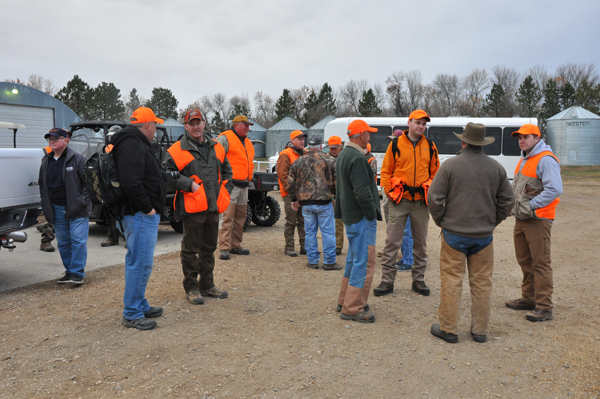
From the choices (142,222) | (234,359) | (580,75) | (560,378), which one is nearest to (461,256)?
(560,378)

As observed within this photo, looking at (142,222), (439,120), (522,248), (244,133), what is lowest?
(522,248)

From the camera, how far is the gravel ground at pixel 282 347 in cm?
312

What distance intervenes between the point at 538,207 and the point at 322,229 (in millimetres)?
2966

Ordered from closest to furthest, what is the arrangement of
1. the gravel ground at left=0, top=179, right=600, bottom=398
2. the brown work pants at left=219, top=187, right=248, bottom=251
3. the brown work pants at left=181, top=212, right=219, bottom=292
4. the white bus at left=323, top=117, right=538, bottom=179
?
the gravel ground at left=0, top=179, right=600, bottom=398 < the brown work pants at left=181, top=212, right=219, bottom=292 < the brown work pants at left=219, top=187, right=248, bottom=251 < the white bus at left=323, top=117, right=538, bottom=179

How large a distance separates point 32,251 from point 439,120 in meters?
14.8

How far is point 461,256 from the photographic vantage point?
3.88 metres

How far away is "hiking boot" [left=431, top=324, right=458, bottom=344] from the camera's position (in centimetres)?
386

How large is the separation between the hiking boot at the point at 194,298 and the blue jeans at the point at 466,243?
2548 millimetres

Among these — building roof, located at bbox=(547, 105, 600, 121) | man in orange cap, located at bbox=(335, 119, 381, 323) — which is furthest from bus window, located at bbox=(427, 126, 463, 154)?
building roof, located at bbox=(547, 105, 600, 121)

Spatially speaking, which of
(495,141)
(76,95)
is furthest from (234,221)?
(76,95)

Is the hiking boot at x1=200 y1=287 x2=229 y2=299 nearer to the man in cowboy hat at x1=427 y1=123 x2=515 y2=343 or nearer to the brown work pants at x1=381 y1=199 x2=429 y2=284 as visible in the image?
the brown work pants at x1=381 y1=199 x2=429 y2=284

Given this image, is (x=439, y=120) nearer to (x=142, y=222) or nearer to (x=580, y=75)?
(x=142, y=222)

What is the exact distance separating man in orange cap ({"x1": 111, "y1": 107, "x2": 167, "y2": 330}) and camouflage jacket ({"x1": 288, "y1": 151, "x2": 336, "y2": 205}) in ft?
8.83

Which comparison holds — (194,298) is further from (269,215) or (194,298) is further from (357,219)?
(269,215)
